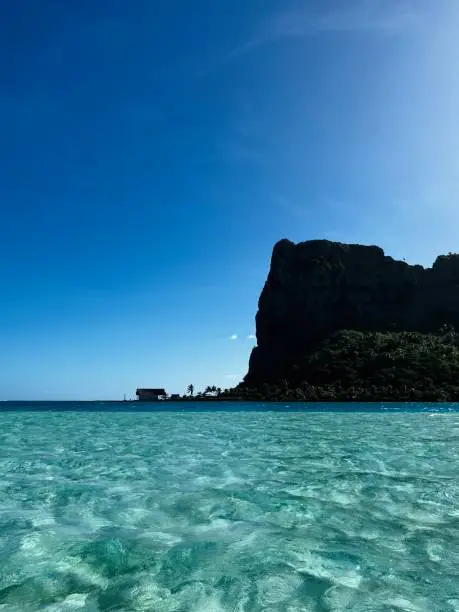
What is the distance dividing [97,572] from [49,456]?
12395 millimetres

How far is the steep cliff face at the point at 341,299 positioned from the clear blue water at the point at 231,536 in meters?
158

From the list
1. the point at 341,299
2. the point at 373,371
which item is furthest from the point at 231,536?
the point at 341,299

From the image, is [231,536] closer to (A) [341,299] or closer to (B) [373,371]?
(B) [373,371]

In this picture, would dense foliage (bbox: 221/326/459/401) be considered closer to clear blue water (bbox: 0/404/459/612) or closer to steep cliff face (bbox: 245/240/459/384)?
steep cliff face (bbox: 245/240/459/384)

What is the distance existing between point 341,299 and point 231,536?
17551cm

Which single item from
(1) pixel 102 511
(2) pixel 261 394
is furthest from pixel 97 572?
(2) pixel 261 394

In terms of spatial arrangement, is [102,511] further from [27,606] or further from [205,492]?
[27,606]

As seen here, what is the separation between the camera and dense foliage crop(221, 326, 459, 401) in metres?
125

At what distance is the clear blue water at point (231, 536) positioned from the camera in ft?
16.8

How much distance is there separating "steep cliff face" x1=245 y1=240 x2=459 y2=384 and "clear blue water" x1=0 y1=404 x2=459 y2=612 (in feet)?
517

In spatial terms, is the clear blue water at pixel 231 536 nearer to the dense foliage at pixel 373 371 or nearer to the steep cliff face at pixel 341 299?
the dense foliage at pixel 373 371

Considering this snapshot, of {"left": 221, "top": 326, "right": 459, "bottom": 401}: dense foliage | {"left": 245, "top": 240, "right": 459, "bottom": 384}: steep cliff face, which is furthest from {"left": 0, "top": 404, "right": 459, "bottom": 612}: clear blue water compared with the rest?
{"left": 245, "top": 240, "right": 459, "bottom": 384}: steep cliff face

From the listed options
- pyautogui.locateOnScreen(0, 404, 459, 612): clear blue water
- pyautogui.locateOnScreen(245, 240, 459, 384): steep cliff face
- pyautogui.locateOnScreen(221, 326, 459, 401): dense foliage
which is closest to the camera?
pyautogui.locateOnScreen(0, 404, 459, 612): clear blue water

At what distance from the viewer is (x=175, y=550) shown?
21.8 ft
